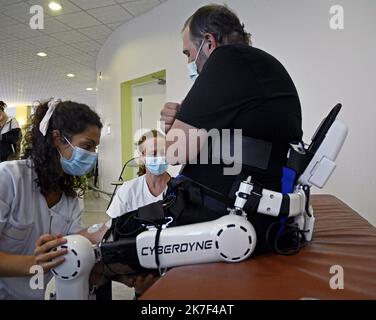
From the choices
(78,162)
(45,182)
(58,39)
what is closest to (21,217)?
(45,182)

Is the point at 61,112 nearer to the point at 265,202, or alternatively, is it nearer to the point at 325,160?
the point at 265,202

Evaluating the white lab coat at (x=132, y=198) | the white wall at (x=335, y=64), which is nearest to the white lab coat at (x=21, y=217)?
the white lab coat at (x=132, y=198)

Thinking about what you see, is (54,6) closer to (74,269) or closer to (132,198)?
(132,198)

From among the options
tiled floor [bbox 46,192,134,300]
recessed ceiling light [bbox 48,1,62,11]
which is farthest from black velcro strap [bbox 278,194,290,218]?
recessed ceiling light [bbox 48,1,62,11]

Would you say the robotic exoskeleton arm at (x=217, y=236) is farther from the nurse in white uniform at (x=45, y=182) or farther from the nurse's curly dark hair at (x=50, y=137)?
the nurse's curly dark hair at (x=50, y=137)

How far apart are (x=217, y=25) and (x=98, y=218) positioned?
136 inches

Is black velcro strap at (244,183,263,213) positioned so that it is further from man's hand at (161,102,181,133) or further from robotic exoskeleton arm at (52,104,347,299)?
man's hand at (161,102,181,133)

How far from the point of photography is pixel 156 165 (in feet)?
5.53

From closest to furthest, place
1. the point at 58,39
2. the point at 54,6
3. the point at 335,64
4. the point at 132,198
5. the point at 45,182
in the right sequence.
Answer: the point at 45,182 < the point at 132,198 < the point at 335,64 < the point at 54,6 < the point at 58,39

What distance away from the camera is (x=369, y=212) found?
2232mm

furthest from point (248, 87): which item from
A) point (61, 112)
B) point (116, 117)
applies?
point (116, 117)

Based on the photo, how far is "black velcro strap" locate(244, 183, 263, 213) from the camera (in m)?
0.73

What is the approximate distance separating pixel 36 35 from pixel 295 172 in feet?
16.3

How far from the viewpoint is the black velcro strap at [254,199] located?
0.73 meters
